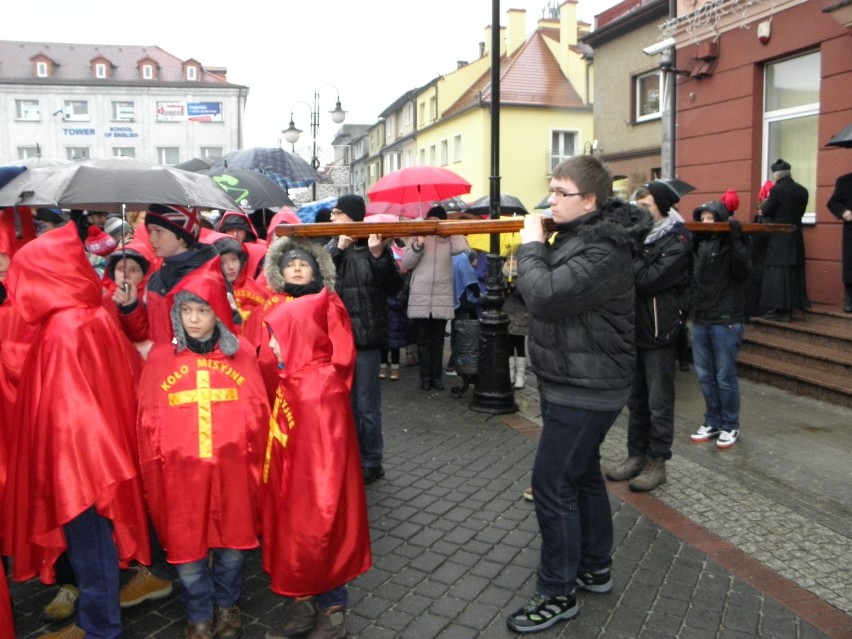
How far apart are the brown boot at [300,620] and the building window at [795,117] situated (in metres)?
9.01

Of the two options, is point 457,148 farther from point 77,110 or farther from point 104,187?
point 104,187

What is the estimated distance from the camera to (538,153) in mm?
36906

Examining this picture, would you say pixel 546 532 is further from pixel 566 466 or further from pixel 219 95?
pixel 219 95

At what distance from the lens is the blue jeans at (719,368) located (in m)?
6.43

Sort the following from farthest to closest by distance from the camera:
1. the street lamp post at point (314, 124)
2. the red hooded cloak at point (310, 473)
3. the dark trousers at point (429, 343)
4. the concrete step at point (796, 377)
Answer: the street lamp post at point (314, 124) < the dark trousers at point (429, 343) < the concrete step at point (796, 377) < the red hooded cloak at point (310, 473)

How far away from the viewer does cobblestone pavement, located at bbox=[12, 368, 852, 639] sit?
3.82 meters

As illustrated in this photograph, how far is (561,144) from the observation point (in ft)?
123

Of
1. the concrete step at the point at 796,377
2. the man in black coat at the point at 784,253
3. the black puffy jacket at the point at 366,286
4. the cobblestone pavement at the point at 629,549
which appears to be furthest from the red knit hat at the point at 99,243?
the man in black coat at the point at 784,253

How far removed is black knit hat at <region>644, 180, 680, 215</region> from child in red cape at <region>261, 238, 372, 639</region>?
2737 mm

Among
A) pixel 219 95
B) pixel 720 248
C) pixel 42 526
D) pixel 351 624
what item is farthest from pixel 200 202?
pixel 219 95

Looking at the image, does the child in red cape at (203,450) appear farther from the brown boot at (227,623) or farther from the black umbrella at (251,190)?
the black umbrella at (251,190)

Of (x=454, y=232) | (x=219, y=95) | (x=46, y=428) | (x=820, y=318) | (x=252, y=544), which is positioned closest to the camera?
(x=46, y=428)

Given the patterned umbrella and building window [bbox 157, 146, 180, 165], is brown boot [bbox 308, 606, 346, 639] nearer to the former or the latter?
the patterned umbrella

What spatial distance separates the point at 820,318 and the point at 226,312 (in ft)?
26.9
